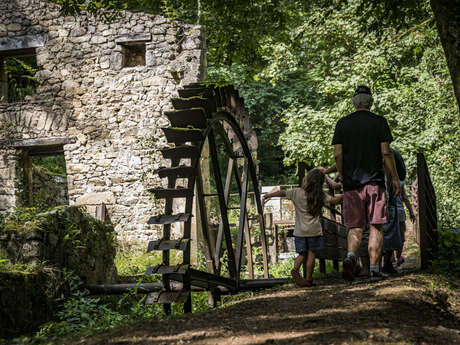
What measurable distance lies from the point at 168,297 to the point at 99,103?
23.0 ft

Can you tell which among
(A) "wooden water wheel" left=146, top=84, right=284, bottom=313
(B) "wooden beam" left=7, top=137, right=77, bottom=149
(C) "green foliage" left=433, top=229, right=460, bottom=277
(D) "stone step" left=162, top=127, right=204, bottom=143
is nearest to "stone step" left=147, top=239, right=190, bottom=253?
(A) "wooden water wheel" left=146, top=84, right=284, bottom=313

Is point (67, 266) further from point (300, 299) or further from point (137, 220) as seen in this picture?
point (137, 220)

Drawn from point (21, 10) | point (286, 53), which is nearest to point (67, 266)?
point (21, 10)

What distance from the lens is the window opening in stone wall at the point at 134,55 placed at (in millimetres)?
10920

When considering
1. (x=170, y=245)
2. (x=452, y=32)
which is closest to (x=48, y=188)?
(x=170, y=245)

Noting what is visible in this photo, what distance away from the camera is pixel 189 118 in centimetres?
584

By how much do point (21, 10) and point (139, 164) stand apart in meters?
4.32

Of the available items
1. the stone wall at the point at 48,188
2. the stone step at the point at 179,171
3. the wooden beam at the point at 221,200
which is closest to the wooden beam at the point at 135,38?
the stone wall at the point at 48,188

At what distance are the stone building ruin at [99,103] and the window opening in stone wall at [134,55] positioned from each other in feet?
0.07

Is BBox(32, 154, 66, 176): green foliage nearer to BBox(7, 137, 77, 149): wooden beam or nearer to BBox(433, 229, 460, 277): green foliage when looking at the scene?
BBox(7, 137, 77, 149): wooden beam

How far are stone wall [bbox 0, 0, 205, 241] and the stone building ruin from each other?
0.02 meters

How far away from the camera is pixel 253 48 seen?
670cm

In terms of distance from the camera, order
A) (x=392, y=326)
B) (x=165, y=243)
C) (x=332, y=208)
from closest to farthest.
→ (x=392, y=326) → (x=165, y=243) → (x=332, y=208)

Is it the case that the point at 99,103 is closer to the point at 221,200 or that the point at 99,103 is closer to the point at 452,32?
the point at 221,200
